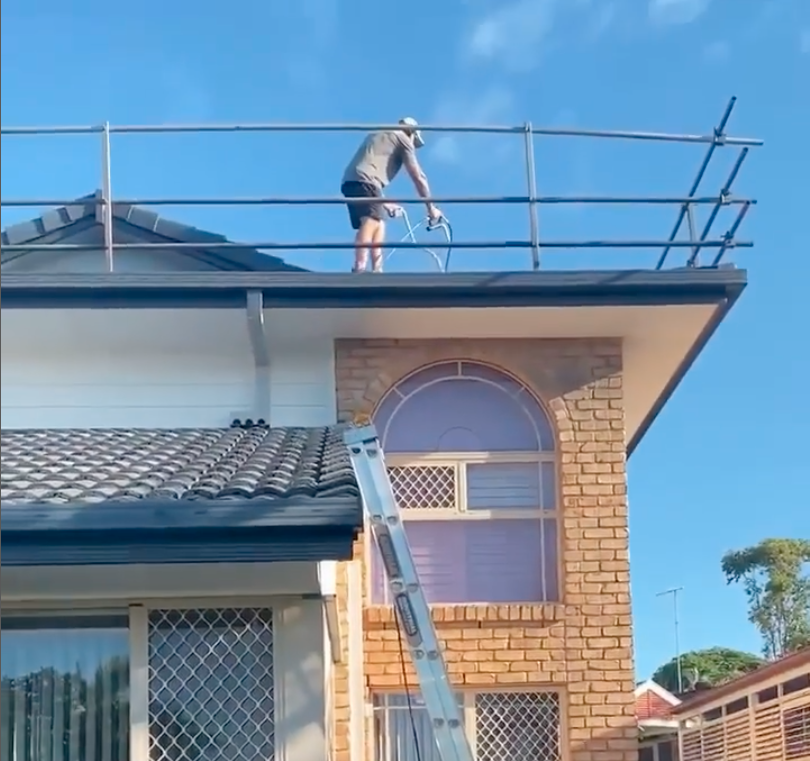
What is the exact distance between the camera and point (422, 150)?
9.88 m

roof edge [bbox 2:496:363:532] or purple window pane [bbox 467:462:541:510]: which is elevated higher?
purple window pane [bbox 467:462:541:510]

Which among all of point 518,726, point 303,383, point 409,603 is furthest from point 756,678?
point 409,603

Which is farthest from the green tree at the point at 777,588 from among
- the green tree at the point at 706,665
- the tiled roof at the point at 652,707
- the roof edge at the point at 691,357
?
the roof edge at the point at 691,357

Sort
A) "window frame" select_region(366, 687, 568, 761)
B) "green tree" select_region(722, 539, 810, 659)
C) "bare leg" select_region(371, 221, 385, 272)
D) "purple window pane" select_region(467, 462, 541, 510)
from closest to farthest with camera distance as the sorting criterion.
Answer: "window frame" select_region(366, 687, 568, 761) < "bare leg" select_region(371, 221, 385, 272) < "purple window pane" select_region(467, 462, 541, 510) < "green tree" select_region(722, 539, 810, 659)

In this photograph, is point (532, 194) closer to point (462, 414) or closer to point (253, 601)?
point (462, 414)

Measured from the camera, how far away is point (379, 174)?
975 cm

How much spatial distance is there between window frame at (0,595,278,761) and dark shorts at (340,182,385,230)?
14.2ft

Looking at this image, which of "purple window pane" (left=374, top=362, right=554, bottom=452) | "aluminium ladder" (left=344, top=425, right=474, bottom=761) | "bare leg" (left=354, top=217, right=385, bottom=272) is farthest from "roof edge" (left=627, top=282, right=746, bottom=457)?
"aluminium ladder" (left=344, top=425, right=474, bottom=761)

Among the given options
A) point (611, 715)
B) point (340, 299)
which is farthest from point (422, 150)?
point (611, 715)

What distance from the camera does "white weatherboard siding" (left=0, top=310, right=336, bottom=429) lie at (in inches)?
366

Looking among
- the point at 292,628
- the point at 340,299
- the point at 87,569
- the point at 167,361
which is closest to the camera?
the point at 87,569

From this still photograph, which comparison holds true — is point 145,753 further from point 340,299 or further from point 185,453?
point 340,299

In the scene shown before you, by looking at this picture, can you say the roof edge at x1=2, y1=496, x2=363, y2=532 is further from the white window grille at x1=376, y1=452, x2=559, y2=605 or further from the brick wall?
the white window grille at x1=376, y1=452, x2=559, y2=605

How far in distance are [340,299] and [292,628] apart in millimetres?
3565
